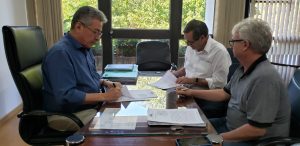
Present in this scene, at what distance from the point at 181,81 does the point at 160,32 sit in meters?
1.92

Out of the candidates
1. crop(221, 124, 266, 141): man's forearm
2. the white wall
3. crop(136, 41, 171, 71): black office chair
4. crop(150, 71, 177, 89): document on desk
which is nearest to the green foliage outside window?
the white wall

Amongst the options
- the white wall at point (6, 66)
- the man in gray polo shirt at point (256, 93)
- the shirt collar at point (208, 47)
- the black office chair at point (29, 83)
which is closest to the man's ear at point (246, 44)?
the man in gray polo shirt at point (256, 93)

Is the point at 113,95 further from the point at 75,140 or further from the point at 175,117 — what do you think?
the point at 75,140

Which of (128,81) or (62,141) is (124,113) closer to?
(62,141)

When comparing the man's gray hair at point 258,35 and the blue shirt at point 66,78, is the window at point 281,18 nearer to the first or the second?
the man's gray hair at point 258,35

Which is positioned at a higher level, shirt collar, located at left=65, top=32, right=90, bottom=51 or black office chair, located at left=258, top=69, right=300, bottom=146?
shirt collar, located at left=65, top=32, right=90, bottom=51

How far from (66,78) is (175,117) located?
0.67 m

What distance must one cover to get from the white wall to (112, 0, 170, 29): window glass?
1254 millimetres

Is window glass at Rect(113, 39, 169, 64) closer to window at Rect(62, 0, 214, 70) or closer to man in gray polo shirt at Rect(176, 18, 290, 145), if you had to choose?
window at Rect(62, 0, 214, 70)

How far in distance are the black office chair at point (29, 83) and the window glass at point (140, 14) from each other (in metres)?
2.06

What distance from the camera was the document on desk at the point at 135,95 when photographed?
1.61 m

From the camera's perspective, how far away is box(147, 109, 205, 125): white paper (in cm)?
122

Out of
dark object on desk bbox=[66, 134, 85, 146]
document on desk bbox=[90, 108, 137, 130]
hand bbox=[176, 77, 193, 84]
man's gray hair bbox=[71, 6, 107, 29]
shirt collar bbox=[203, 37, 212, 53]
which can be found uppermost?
man's gray hair bbox=[71, 6, 107, 29]

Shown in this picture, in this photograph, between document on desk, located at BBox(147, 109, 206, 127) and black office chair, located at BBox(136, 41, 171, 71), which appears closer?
document on desk, located at BBox(147, 109, 206, 127)
